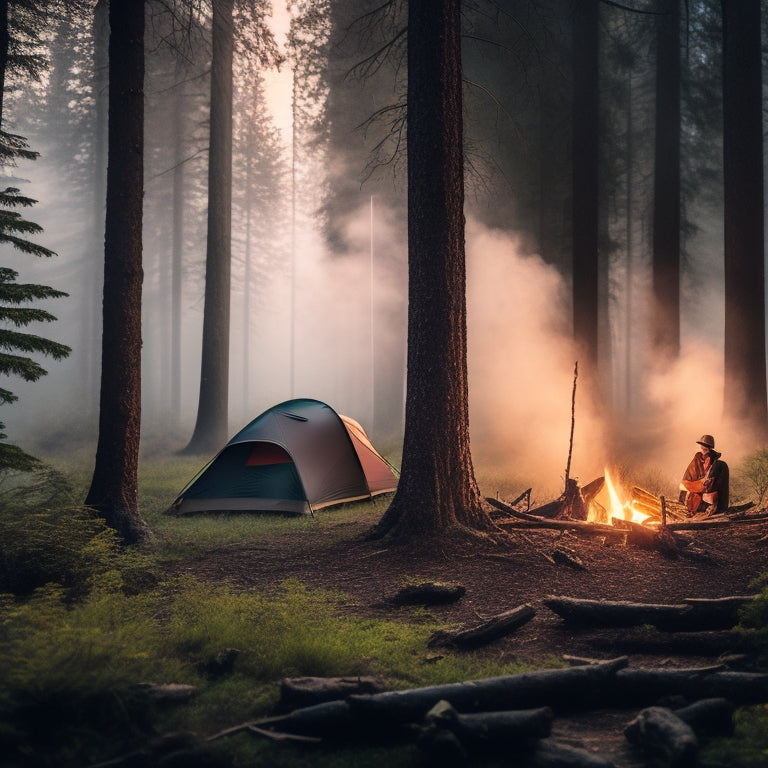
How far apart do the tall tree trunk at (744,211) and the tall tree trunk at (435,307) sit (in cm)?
726

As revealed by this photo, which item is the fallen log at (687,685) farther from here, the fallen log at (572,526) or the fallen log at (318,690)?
the fallen log at (572,526)

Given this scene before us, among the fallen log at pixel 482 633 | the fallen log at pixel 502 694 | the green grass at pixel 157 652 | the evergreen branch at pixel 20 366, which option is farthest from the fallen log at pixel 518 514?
the evergreen branch at pixel 20 366

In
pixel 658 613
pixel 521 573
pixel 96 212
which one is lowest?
pixel 521 573

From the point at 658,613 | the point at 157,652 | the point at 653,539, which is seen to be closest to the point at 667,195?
the point at 653,539

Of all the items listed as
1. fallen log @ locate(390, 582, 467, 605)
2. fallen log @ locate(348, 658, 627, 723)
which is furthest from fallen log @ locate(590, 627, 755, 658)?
fallen log @ locate(390, 582, 467, 605)

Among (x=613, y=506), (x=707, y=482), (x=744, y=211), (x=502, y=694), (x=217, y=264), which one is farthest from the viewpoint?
(x=217, y=264)

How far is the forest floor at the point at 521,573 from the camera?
536cm

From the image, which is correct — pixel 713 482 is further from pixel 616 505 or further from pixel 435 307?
pixel 435 307

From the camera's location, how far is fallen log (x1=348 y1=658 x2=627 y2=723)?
3783mm

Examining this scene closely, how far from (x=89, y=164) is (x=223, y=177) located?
15.6 meters

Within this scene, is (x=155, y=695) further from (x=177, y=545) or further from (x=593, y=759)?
(x=177, y=545)

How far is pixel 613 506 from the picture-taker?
912 cm

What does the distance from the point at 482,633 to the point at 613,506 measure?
14.9ft

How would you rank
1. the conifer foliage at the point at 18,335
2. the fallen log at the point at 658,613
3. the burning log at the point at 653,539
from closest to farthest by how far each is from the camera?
the fallen log at the point at 658,613
the conifer foliage at the point at 18,335
the burning log at the point at 653,539
